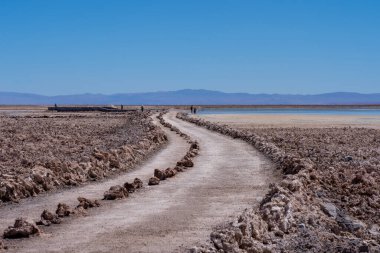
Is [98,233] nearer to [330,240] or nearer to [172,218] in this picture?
[172,218]

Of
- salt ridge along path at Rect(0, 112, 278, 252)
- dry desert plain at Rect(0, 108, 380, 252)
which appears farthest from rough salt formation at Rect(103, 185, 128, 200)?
salt ridge along path at Rect(0, 112, 278, 252)

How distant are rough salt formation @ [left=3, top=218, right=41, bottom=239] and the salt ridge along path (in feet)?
0.52

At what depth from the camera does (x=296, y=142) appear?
32219mm

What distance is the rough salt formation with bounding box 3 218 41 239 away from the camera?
379 inches

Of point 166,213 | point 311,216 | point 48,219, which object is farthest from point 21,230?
point 311,216

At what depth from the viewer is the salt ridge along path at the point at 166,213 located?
30.3 feet

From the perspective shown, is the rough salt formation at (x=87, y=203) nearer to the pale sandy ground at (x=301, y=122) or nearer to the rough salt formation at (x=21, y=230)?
the rough salt formation at (x=21, y=230)

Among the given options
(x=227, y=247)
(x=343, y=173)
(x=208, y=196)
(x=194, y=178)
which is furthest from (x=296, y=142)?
(x=227, y=247)

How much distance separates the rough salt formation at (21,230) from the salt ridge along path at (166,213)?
0.16 meters

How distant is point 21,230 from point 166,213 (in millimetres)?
2813

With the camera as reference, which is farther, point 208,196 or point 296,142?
point 296,142

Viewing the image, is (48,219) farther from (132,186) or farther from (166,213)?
(132,186)

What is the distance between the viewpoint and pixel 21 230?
964cm

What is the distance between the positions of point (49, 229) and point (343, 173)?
10843 millimetres
